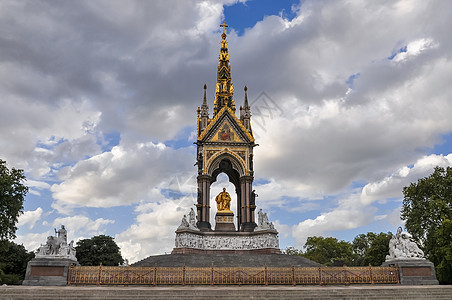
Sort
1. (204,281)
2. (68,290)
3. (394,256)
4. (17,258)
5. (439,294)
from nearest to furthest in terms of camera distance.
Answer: (68,290) → (439,294) → (204,281) → (394,256) → (17,258)

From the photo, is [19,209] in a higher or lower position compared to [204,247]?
higher

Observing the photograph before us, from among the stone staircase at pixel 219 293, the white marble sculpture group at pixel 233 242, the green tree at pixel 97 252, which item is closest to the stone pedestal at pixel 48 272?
the stone staircase at pixel 219 293

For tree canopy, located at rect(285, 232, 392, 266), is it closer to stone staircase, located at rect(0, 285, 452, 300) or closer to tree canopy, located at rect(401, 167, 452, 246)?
tree canopy, located at rect(401, 167, 452, 246)

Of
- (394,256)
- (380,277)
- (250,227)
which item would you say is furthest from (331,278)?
(250,227)

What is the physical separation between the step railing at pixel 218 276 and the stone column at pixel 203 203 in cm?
1357

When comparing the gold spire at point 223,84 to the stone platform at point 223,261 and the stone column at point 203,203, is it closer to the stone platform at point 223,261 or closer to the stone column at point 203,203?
the stone column at point 203,203

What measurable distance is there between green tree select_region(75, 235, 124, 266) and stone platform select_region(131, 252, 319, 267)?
77.1 feet

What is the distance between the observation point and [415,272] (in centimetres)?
1925

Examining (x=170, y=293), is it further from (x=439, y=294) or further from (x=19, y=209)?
(x=19, y=209)

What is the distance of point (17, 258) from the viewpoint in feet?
127

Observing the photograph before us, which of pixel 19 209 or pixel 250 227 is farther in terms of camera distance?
pixel 250 227

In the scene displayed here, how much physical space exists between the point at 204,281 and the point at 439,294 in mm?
10396

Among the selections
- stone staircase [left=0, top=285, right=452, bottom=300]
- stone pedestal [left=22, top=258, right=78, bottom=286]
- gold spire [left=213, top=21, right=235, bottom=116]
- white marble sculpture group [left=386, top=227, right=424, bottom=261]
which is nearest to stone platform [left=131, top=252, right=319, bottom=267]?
white marble sculpture group [left=386, top=227, right=424, bottom=261]

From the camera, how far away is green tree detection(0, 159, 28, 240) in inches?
Answer: 1043
